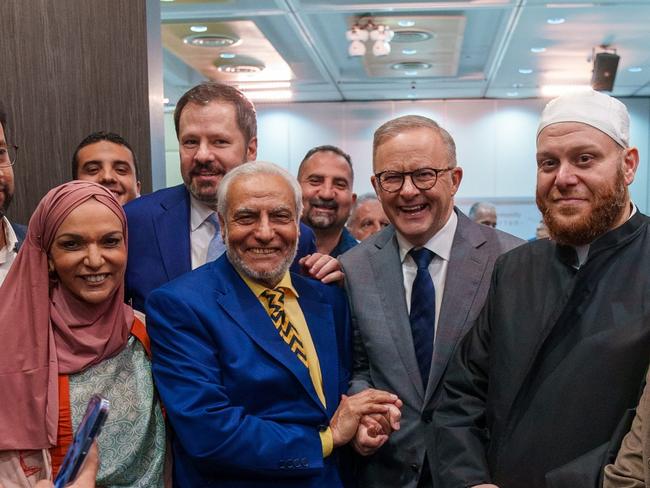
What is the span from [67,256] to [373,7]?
17.1 feet

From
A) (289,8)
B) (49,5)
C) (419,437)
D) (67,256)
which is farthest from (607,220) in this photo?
(289,8)

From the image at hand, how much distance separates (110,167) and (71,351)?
130cm

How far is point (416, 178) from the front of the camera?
2.37 m

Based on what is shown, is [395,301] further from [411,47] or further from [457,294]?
[411,47]

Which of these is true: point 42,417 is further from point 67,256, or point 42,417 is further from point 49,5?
point 49,5

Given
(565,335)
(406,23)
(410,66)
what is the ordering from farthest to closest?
(410,66) < (406,23) < (565,335)

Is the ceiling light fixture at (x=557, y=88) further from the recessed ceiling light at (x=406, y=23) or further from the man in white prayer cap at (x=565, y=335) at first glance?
the man in white prayer cap at (x=565, y=335)

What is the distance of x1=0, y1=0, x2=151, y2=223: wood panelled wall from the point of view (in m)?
2.92

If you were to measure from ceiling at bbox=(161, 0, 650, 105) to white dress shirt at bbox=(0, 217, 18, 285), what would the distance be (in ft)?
14.3

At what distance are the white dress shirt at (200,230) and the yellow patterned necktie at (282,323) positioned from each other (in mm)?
424

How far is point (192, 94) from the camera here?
2633 mm

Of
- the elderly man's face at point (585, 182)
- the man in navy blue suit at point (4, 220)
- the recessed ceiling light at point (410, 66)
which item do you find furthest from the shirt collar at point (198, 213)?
the recessed ceiling light at point (410, 66)

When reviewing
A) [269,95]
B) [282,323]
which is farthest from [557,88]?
[282,323]

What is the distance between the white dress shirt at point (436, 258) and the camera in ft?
7.82
